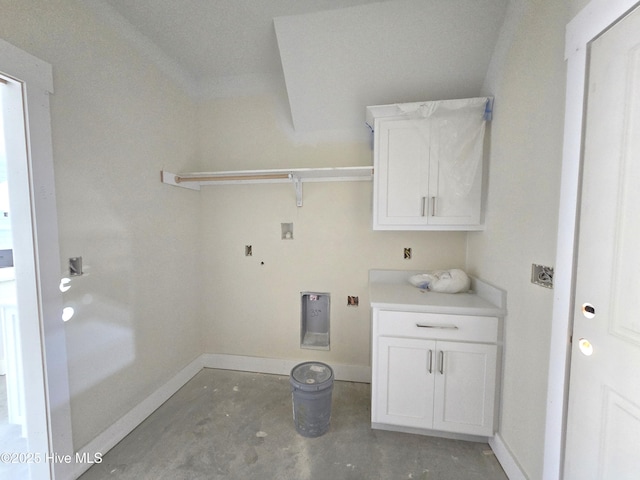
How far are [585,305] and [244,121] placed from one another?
2.47 meters

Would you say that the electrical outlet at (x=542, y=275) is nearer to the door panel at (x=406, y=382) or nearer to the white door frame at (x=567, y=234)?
the white door frame at (x=567, y=234)

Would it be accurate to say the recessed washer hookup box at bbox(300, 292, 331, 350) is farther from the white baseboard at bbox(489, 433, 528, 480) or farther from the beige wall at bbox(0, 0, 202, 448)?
the white baseboard at bbox(489, 433, 528, 480)

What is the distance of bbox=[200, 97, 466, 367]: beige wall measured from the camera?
6.92 feet

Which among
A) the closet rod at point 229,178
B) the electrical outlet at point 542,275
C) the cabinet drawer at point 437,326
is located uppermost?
the closet rod at point 229,178

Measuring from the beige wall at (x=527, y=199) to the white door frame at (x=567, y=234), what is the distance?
0.20 feet

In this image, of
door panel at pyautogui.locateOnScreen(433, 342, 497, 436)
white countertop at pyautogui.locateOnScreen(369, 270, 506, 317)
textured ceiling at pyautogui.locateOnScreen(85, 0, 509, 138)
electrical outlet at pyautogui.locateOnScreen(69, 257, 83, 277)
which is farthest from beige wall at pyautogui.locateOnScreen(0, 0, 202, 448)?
door panel at pyautogui.locateOnScreen(433, 342, 497, 436)

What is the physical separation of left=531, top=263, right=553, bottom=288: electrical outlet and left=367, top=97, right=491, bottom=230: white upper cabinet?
0.55 metres

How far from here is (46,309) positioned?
118 centimetres

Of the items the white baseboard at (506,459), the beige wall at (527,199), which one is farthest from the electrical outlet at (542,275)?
the white baseboard at (506,459)

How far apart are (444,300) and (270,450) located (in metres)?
1.40

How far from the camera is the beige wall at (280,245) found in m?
2.11

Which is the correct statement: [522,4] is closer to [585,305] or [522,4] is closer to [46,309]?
[585,305]

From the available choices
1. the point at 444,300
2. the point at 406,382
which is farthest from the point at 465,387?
the point at 444,300

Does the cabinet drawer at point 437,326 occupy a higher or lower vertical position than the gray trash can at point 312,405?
higher
